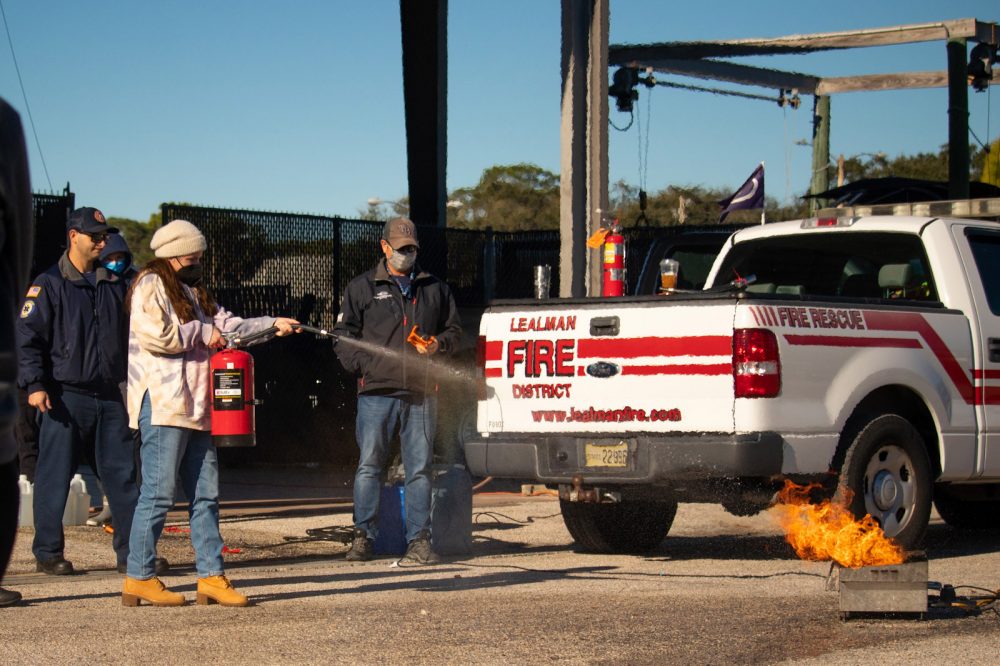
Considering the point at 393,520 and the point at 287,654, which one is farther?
the point at 393,520

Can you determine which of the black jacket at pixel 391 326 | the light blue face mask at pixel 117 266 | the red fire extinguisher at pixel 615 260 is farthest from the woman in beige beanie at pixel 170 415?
the red fire extinguisher at pixel 615 260

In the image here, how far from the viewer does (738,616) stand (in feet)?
22.9

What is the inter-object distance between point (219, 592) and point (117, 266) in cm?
247

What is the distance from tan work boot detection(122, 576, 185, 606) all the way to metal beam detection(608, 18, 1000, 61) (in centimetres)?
1893

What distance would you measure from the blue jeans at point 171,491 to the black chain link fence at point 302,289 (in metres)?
6.74

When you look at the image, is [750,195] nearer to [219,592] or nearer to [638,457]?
[638,457]

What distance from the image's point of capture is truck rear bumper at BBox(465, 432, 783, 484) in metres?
7.98

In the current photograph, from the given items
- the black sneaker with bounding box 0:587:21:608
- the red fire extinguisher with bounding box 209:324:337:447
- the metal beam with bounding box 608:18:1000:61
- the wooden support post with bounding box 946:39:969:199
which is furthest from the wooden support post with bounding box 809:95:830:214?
the black sneaker with bounding box 0:587:21:608

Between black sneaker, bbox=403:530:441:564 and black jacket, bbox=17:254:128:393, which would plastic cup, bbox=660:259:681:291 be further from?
black jacket, bbox=17:254:128:393

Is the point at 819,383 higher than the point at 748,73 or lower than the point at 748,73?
lower

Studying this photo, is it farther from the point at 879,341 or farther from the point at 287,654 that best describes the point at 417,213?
the point at 287,654

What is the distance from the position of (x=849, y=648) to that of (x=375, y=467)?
3.97m

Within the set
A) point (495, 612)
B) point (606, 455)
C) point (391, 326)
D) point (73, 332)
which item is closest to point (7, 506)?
point (495, 612)

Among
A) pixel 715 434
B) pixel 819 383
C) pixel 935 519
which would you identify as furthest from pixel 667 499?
pixel 935 519
